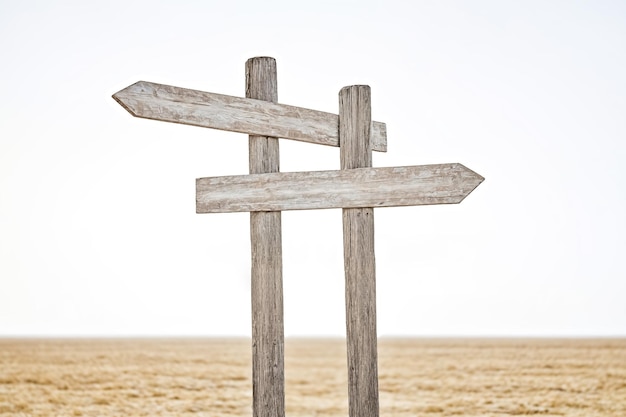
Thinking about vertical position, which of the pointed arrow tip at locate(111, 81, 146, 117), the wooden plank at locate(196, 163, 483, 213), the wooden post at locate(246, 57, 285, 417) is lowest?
the wooden post at locate(246, 57, 285, 417)

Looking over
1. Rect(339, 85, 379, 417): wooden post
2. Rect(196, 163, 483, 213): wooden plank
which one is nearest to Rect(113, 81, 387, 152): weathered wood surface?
Rect(196, 163, 483, 213): wooden plank

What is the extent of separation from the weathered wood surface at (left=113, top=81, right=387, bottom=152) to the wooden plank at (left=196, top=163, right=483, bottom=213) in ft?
1.02

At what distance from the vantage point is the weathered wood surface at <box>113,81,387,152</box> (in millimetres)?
4637

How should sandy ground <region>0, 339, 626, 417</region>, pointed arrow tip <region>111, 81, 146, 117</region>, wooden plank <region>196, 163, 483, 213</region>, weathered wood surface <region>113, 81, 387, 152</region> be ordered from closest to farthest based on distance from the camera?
pointed arrow tip <region>111, 81, 146, 117</region> < weathered wood surface <region>113, 81, 387, 152</region> < wooden plank <region>196, 163, 483, 213</region> < sandy ground <region>0, 339, 626, 417</region>

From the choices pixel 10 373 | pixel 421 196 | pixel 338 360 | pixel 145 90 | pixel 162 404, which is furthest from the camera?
pixel 338 360

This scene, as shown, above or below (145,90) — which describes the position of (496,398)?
below

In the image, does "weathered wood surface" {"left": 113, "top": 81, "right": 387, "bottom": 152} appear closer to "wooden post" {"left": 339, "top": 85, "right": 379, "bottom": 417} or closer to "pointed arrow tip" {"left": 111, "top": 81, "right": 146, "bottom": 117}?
"pointed arrow tip" {"left": 111, "top": 81, "right": 146, "bottom": 117}

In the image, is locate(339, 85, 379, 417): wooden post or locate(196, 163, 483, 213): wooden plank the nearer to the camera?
locate(196, 163, 483, 213): wooden plank

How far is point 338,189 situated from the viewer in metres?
5.05

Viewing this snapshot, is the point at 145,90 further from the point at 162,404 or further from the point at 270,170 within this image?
the point at 162,404

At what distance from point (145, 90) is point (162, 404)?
8.83 metres

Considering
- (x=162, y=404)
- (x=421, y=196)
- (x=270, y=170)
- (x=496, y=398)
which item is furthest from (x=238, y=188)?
(x=496, y=398)

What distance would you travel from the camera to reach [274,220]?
16.8 feet

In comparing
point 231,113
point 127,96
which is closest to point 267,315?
point 231,113
